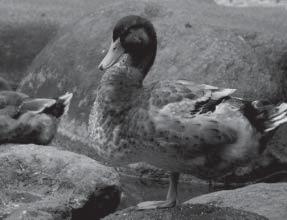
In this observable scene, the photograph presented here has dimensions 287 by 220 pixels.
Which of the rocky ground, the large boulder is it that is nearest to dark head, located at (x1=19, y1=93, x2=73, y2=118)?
the rocky ground

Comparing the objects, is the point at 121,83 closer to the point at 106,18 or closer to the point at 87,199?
the point at 87,199

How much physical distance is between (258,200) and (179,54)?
3.18m

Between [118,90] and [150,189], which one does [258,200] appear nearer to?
[118,90]

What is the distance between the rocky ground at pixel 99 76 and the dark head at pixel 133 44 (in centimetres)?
113

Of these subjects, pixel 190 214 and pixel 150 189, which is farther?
pixel 150 189

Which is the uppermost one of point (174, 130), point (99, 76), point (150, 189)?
point (174, 130)

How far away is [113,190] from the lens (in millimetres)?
6531

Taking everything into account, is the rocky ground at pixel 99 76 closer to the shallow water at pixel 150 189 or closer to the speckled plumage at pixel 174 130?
the shallow water at pixel 150 189

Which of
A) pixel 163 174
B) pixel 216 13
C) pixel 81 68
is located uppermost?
pixel 216 13

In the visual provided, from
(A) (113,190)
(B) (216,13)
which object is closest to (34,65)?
(B) (216,13)

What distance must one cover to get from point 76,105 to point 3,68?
7.43 ft

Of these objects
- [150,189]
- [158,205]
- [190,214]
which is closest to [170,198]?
[158,205]

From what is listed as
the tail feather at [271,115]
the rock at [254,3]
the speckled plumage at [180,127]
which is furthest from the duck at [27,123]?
the rock at [254,3]

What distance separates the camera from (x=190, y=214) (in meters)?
5.39
